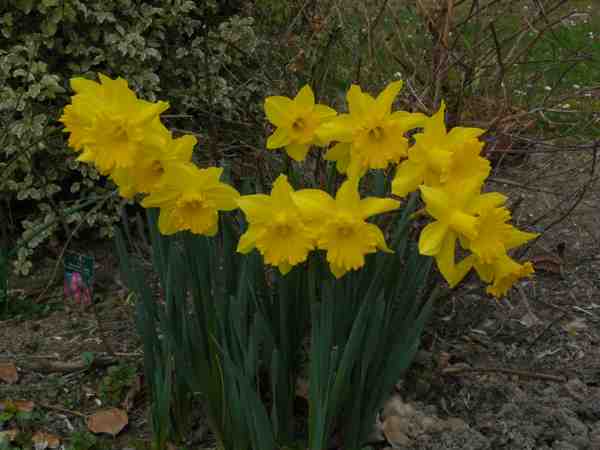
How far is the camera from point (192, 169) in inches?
59.5

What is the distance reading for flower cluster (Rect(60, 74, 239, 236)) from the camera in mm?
1424

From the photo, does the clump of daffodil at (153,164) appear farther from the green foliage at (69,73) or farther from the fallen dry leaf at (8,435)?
the green foliage at (69,73)

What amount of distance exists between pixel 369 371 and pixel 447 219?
0.54m

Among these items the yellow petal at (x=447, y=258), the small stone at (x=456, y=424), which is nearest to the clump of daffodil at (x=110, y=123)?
the yellow petal at (x=447, y=258)

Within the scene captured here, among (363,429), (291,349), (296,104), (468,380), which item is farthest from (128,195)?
(468,380)

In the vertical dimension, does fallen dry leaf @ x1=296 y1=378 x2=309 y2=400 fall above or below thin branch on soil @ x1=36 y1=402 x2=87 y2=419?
above

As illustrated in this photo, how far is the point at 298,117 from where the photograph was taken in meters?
1.61

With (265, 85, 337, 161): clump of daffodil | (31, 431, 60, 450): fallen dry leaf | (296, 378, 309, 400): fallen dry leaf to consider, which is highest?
(265, 85, 337, 161): clump of daffodil

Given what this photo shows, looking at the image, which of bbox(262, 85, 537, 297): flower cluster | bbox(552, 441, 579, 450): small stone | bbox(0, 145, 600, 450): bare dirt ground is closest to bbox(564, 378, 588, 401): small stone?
bbox(0, 145, 600, 450): bare dirt ground

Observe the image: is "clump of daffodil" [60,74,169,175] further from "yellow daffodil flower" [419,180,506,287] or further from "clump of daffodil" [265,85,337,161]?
"yellow daffodil flower" [419,180,506,287]

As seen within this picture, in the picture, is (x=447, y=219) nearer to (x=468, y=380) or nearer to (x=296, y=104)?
(x=296, y=104)

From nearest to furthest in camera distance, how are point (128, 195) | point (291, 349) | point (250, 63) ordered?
point (128, 195)
point (291, 349)
point (250, 63)

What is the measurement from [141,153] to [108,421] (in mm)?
Result: 974

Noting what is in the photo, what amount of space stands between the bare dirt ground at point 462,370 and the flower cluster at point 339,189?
580 mm
